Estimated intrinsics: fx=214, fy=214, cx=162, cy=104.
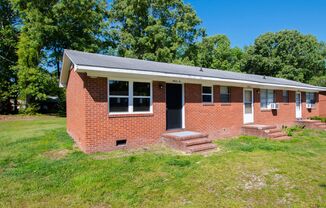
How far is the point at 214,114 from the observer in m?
9.98

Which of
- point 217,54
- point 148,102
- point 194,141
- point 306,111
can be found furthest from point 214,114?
point 217,54

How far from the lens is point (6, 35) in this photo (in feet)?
79.9

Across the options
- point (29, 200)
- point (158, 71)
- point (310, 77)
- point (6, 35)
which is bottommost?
point (29, 200)

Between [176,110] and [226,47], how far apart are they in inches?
1117

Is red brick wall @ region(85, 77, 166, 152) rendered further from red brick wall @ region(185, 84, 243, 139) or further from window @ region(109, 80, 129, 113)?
red brick wall @ region(185, 84, 243, 139)

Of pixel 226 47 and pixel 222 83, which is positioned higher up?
pixel 226 47

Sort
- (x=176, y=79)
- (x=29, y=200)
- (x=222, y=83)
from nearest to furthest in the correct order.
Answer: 1. (x=29, y=200)
2. (x=176, y=79)
3. (x=222, y=83)

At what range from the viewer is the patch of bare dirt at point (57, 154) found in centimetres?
638

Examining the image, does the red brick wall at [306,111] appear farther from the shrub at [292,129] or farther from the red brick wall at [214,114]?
the red brick wall at [214,114]

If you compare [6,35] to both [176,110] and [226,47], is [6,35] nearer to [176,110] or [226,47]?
[176,110]

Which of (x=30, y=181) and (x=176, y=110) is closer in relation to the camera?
(x=30, y=181)

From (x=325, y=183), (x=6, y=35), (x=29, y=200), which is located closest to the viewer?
(x=29, y=200)

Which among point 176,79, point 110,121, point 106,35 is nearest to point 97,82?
point 110,121

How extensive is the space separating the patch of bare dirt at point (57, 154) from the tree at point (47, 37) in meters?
16.2
